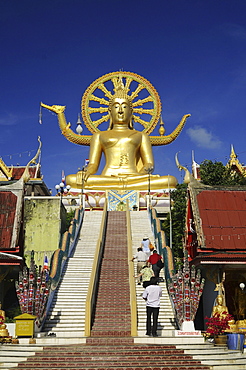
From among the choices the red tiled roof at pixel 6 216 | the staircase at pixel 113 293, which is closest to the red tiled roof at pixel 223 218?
the staircase at pixel 113 293

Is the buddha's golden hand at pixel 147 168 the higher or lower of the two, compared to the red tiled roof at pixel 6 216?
higher

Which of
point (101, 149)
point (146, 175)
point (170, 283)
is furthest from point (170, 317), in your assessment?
point (101, 149)

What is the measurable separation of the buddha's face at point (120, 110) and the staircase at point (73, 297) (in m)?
13.9

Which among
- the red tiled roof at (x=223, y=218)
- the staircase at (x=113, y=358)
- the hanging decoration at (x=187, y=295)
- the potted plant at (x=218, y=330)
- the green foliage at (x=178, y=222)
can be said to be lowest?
the staircase at (x=113, y=358)

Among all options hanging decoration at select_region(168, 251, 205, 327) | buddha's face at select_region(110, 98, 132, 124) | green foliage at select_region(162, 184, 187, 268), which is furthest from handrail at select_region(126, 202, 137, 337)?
buddha's face at select_region(110, 98, 132, 124)

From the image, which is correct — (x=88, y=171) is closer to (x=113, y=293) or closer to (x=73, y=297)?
(x=73, y=297)

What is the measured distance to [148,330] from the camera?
409 inches

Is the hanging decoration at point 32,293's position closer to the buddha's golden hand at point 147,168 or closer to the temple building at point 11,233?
the temple building at point 11,233

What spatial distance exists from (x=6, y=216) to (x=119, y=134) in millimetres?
15578

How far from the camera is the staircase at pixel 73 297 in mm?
11695

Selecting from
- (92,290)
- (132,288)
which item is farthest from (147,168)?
(92,290)

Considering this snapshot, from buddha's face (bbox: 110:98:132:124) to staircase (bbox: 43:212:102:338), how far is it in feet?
45.5

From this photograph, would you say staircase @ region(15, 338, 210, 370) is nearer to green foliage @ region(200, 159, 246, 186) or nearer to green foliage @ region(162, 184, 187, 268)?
green foliage @ region(162, 184, 187, 268)

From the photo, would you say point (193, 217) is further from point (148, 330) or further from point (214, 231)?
point (148, 330)
